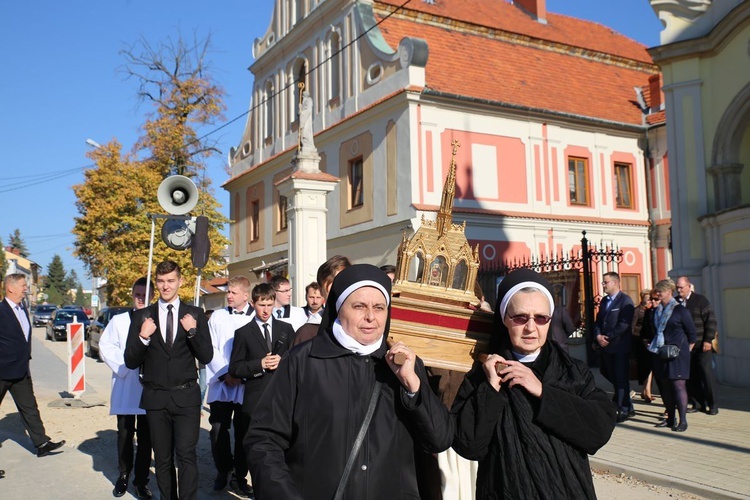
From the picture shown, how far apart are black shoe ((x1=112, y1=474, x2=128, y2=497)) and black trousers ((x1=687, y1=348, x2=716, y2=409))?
25.3ft

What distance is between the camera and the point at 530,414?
2.84 meters

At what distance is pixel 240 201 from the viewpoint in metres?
34.4

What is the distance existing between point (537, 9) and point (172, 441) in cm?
3128

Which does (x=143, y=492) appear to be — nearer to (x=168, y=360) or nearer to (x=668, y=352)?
(x=168, y=360)

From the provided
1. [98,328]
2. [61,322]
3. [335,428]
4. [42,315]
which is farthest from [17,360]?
[42,315]

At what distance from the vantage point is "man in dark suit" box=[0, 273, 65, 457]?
27.8ft

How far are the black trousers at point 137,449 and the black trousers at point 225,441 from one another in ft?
2.03

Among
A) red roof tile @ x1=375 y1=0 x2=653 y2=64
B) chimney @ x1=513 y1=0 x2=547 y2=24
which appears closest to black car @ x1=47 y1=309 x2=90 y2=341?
red roof tile @ x1=375 y1=0 x2=653 y2=64

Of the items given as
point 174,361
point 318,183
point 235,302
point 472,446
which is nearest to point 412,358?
point 472,446

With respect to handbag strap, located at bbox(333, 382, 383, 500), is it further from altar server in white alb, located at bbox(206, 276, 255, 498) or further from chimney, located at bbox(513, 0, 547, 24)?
chimney, located at bbox(513, 0, 547, 24)

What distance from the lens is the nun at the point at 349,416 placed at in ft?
9.42

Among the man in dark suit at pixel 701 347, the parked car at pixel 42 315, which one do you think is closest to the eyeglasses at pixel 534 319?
the man in dark suit at pixel 701 347

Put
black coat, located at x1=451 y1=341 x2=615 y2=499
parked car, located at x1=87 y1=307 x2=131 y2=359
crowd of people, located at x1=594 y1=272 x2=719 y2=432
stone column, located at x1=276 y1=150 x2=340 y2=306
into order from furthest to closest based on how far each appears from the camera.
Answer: parked car, located at x1=87 y1=307 x2=131 y2=359 → stone column, located at x1=276 y1=150 x2=340 y2=306 → crowd of people, located at x1=594 y1=272 x2=719 y2=432 → black coat, located at x1=451 y1=341 x2=615 y2=499

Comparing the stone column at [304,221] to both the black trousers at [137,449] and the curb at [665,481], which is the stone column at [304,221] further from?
the curb at [665,481]
